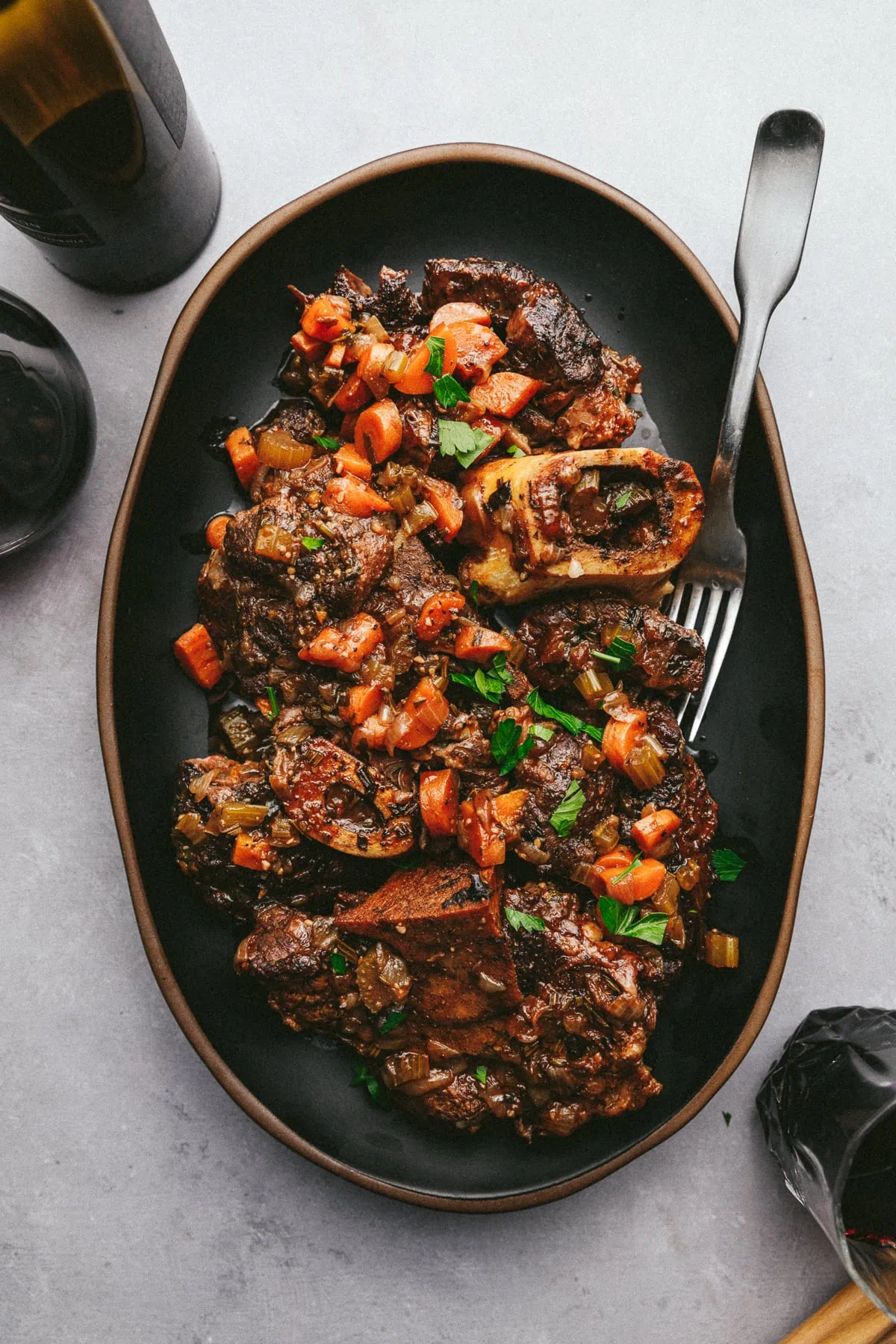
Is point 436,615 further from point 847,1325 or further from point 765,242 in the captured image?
point 847,1325

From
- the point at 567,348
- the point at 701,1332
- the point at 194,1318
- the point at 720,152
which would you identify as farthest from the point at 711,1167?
the point at 720,152

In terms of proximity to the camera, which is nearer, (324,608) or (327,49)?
(324,608)

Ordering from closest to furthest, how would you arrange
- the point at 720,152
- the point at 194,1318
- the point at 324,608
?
the point at 324,608 < the point at 194,1318 < the point at 720,152

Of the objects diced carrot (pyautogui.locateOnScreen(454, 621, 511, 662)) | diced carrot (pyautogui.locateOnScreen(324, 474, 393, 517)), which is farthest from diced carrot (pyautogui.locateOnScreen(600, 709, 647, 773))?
diced carrot (pyautogui.locateOnScreen(324, 474, 393, 517))

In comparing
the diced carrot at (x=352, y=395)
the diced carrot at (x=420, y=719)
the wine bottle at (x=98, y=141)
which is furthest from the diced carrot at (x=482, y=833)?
the wine bottle at (x=98, y=141)

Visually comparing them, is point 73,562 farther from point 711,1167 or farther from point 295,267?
point 711,1167

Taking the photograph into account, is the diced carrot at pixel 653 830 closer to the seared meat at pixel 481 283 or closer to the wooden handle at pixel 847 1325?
the seared meat at pixel 481 283
